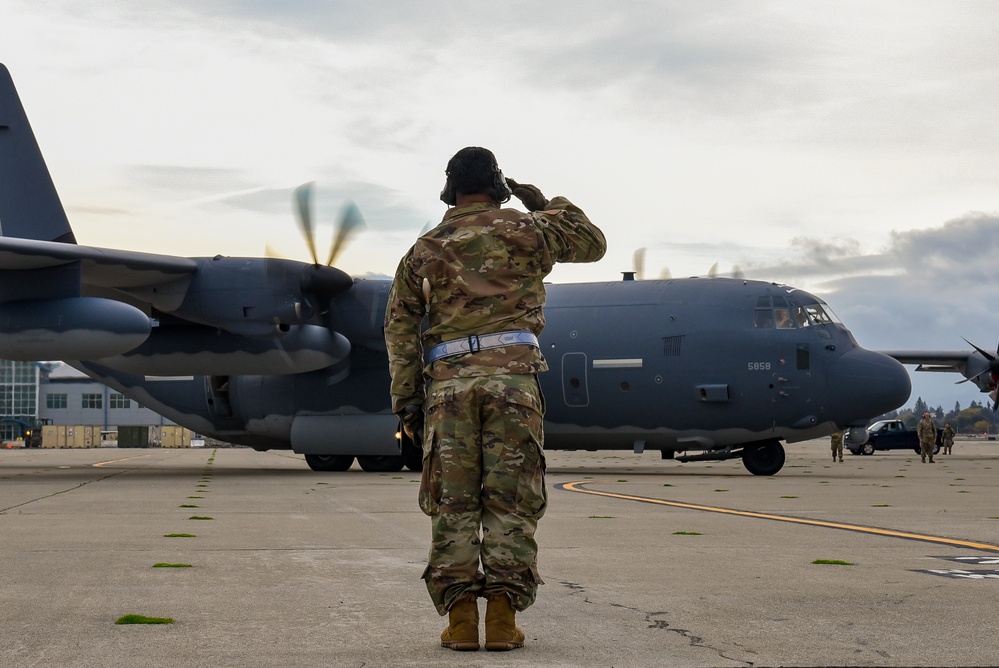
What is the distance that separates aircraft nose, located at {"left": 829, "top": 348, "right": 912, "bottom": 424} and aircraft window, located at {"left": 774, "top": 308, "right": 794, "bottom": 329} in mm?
1052

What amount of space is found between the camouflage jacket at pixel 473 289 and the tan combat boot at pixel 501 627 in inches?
35.3

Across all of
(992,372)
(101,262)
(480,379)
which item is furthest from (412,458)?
(992,372)

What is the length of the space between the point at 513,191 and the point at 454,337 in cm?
74

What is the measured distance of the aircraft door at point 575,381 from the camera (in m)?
19.6

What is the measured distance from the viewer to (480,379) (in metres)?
4.24

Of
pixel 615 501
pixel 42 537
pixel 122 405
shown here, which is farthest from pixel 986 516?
pixel 122 405

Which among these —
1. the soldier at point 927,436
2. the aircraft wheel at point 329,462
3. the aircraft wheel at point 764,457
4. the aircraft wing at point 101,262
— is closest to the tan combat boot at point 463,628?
the aircraft wing at point 101,262

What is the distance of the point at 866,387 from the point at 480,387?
15.5 meters

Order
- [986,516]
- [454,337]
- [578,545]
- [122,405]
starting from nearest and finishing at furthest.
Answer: [454,337] → [578,545] → [986,516] → [122,405]

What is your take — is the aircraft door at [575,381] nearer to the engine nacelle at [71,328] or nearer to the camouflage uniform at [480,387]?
the engine nacelle at [71,328]

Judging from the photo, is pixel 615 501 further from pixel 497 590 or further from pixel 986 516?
pixel 497 590

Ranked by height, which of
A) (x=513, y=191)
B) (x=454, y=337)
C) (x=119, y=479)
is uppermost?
(x=513, y=191)

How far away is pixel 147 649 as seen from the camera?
3.79m

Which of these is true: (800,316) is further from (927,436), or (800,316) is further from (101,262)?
(927,436)
